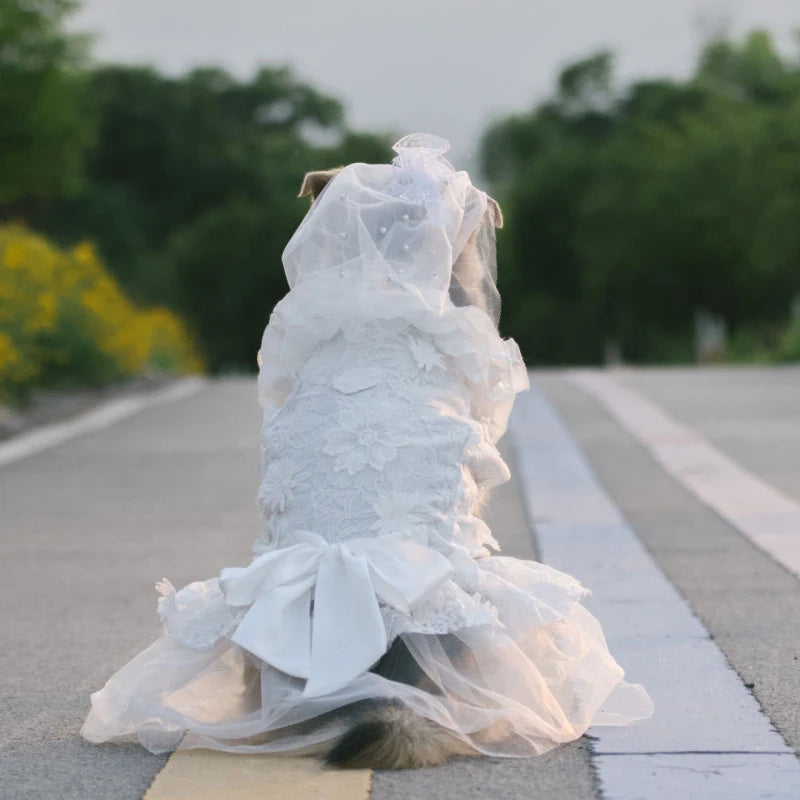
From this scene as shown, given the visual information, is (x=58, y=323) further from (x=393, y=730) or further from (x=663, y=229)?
(x=663, y=229)

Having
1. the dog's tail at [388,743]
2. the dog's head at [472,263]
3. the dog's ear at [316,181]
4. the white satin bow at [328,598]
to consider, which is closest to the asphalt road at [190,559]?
the dog's tail at [388,743]

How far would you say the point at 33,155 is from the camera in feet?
177

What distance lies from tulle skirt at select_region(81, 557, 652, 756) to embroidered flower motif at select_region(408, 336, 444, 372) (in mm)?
600

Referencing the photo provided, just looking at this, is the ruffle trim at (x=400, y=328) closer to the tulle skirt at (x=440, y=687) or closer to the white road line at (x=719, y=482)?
the tulle skirt at (x=440, y=687)

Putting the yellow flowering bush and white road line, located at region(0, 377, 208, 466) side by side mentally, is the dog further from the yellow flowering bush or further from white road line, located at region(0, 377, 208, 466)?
the yellow flowering bush

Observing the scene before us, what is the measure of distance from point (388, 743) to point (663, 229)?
57.9 metres

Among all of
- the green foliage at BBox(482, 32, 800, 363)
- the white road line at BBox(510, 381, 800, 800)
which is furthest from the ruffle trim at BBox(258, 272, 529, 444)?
the green foliage at BBox(482, 32, 800, 363)

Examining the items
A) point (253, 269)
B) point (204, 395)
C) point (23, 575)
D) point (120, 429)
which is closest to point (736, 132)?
point (253, 269)

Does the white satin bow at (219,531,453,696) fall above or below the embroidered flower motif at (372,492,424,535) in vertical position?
below

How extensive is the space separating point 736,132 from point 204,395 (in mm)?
42311

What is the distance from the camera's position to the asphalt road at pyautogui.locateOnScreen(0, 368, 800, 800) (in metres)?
5.08

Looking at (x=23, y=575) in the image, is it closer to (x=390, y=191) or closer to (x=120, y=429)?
(x=390, y=191)

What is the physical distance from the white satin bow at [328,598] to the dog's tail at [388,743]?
0.13 meters

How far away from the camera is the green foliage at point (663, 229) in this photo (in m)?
60.4
